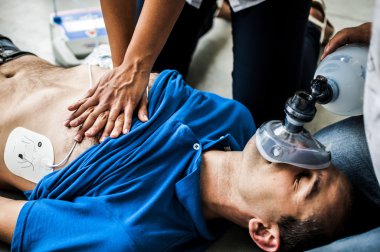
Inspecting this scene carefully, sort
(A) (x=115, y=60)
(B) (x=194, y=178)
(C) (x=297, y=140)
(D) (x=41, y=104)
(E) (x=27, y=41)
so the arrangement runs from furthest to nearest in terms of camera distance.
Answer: (E) (x=27, y=41)
(A) (x=115, y=60)
(D) (x=41, y=104)
(B) (x=194, y=178)
(C) (x=297, y=140)

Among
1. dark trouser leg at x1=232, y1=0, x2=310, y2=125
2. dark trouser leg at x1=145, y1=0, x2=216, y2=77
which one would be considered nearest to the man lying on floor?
dark trouser leg at x1=232, y1=0, x2=310, y2=125

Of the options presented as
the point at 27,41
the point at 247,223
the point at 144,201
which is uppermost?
the point at 27,41

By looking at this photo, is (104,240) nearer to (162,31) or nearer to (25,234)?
(25,234)

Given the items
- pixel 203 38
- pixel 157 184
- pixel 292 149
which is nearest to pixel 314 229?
pixel 292 149

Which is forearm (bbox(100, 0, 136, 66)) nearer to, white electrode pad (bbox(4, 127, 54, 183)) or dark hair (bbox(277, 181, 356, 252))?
white electrode pad (bbox(4, 127, 54, 183))

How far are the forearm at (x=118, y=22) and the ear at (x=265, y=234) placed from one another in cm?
75

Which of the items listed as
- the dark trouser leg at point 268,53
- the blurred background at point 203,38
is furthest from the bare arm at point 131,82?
the blurred background at point 203,38

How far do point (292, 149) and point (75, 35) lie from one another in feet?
4.80

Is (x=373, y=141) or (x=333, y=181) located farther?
(x=333, y=181)

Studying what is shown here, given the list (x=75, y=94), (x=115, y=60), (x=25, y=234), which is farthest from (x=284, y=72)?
(x=25, y=234)

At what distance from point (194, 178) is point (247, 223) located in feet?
0.65

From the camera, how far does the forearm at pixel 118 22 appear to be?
1.31m

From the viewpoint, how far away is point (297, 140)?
951 millimetres

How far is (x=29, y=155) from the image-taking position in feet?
3.76
